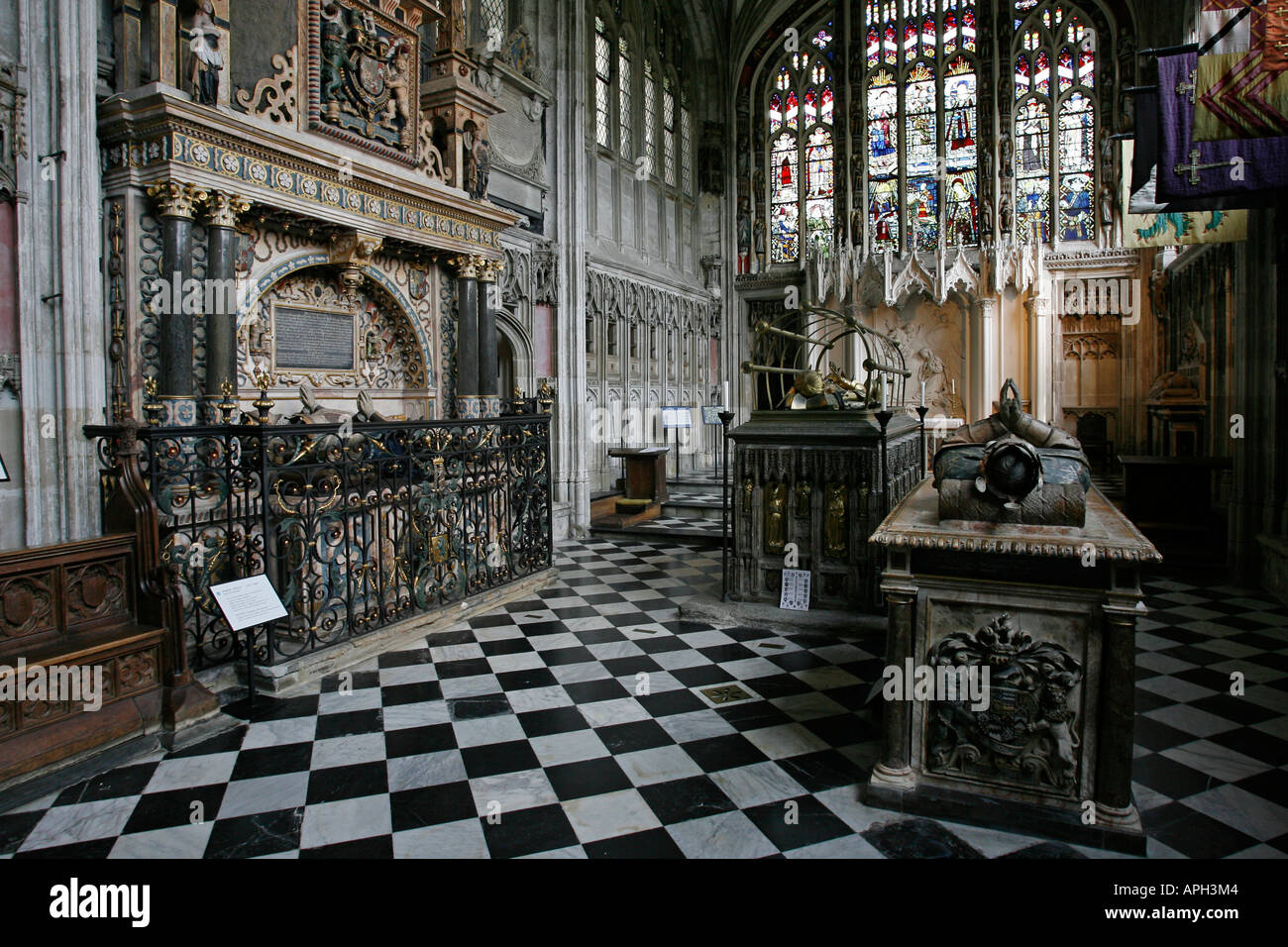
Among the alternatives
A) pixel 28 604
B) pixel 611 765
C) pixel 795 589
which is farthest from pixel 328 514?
pixel 795 589

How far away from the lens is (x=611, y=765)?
12.4 ft

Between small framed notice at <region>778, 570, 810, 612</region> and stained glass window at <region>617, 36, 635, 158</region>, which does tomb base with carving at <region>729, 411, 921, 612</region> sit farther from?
stained glass window at <region>617, 36, 635, 158</region>

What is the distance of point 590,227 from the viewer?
13570 mm

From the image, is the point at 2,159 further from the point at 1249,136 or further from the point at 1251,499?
the point at 1251,499

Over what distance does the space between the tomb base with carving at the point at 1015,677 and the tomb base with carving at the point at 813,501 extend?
2.74 meters

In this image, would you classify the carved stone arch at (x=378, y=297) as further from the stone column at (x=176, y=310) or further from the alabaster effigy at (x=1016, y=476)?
the alabaster effigy at (x=1016, y=476)

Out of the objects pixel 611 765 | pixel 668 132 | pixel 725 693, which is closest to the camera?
pixel 611 765

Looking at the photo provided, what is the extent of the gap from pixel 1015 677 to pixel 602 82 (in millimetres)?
13340

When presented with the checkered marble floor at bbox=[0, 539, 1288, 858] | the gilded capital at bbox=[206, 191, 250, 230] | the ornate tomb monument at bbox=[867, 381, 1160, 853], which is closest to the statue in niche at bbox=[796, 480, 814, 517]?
the checkered marble floor at bbox=[0, 539, 1288, 858]

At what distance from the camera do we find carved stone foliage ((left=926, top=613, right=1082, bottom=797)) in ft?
10.2

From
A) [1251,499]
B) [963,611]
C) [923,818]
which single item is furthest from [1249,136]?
[923,818]

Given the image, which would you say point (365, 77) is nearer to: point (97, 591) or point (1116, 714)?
point (97, 591)

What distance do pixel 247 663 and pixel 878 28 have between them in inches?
731

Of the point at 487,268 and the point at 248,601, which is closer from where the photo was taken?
the point at 248,601
